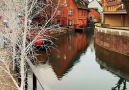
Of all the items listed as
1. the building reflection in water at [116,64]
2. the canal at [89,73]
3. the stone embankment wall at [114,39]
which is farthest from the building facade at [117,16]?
the canal at [89,73]

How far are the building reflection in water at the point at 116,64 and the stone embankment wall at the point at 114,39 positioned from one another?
2.08ft

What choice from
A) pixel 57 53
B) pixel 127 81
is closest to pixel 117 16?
pixel 57 53

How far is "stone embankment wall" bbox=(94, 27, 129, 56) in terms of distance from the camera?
1115 inches

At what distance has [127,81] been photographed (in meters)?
19.4

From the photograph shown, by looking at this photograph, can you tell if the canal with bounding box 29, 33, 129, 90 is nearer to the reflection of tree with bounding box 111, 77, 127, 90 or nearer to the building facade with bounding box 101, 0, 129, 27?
the reflection of tree with bounding box 111, 77, 127, 90

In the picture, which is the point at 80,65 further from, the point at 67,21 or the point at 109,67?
the point at 67,21

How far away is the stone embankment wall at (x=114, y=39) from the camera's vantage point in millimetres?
28322

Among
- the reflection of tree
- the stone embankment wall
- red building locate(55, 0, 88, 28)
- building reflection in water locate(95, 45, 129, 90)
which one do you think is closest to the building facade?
the stone embankment wall

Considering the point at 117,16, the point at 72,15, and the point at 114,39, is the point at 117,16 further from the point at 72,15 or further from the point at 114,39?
the point at 72,15

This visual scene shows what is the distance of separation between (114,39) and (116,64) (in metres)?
6.86

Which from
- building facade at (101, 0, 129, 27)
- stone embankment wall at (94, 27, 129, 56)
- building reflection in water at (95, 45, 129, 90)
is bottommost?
building reflection in water at (95, 45, 129, 90)

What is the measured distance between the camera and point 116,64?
24984mm

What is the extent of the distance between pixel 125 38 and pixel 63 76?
34.1 ft

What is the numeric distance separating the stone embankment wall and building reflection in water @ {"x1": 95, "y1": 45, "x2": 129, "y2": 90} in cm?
63
